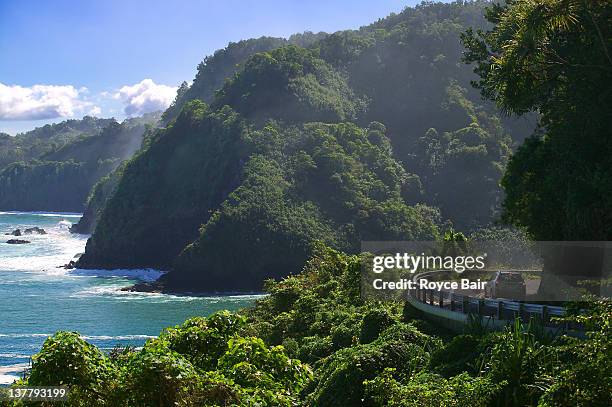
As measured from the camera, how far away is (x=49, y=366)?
25.5 feet

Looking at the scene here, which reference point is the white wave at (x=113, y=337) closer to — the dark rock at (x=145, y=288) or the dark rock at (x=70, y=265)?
the dark rock at (x=145, y=288)

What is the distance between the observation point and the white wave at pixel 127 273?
85.9 meters

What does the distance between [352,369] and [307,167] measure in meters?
81.2

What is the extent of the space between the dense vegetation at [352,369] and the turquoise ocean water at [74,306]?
28416 millimetres

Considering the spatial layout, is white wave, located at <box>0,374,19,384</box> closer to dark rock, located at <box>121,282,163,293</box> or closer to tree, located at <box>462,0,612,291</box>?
tree, located at <box>462,0,612,291</box>

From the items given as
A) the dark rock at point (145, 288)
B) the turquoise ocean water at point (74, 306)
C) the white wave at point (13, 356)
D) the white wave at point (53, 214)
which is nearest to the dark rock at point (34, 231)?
the turquoise ocean water at point (74, 306)

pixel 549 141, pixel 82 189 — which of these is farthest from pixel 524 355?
pixel 82 189

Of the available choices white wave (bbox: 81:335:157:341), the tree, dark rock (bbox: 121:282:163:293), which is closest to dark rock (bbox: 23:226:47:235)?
dark rock (bbox: 121:282:163:293)

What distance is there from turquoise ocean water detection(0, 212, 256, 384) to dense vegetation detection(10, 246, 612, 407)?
28.4 metres

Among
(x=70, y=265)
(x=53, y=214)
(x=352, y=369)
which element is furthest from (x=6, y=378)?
(x=53, y=214)

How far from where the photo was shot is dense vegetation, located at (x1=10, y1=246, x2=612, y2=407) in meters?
7.83

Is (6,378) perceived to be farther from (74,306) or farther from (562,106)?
(562,106)

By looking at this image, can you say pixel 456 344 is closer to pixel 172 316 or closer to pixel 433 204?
pixel 172 316

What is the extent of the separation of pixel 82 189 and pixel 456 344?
194826 millimetres
